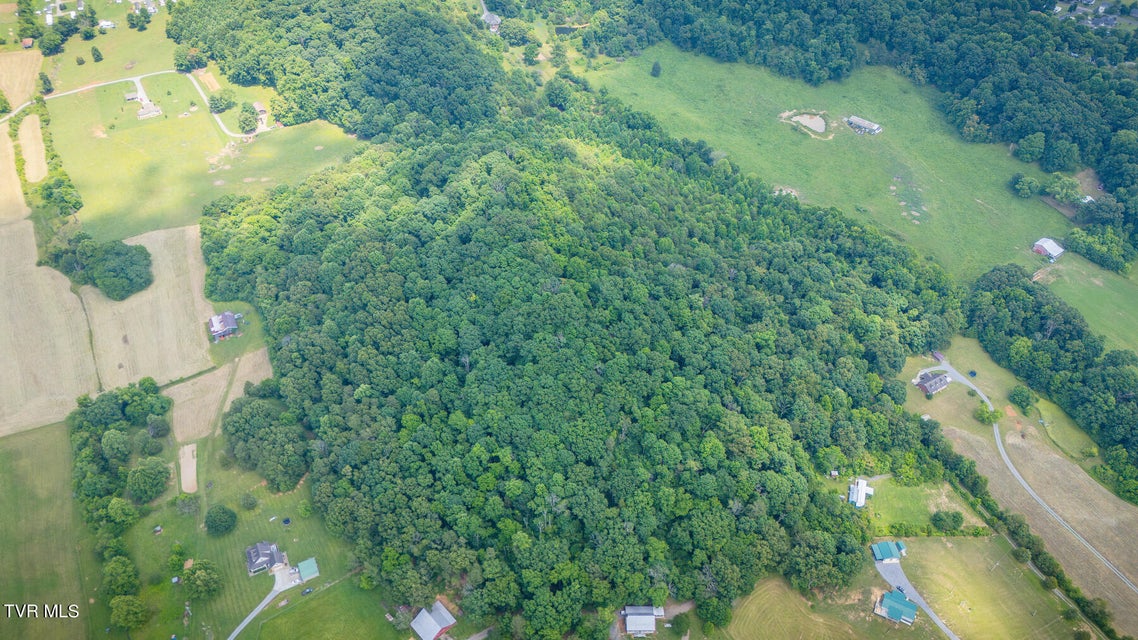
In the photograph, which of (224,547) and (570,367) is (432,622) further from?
(570,367)

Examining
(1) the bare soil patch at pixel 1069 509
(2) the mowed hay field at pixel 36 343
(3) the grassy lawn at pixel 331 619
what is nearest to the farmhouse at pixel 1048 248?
(1) the bare soil patch at pixel 1069 509

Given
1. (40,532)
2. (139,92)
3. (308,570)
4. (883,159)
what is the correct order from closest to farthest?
1. (308,570)
2. (40,532)
3. (883,159)
4. (139,92)

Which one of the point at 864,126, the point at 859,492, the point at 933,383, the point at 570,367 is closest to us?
the point at 859,492

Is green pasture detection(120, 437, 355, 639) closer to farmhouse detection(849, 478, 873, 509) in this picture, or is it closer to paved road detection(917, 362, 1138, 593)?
farmhouse detection(849, 478, 873, 509)

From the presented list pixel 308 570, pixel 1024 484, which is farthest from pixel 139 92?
pixel 1024 484

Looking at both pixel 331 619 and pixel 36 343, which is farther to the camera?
pixel 36 343

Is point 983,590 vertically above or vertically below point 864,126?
below

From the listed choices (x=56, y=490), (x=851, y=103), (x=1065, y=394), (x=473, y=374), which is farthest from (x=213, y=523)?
(x=851, y=103)

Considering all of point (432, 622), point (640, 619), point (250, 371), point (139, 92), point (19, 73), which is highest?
point (139, 92)

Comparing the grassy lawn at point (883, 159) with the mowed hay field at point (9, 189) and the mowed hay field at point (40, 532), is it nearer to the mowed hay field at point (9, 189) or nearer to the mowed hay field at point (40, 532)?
the mowed hay field at point (9, 189)
